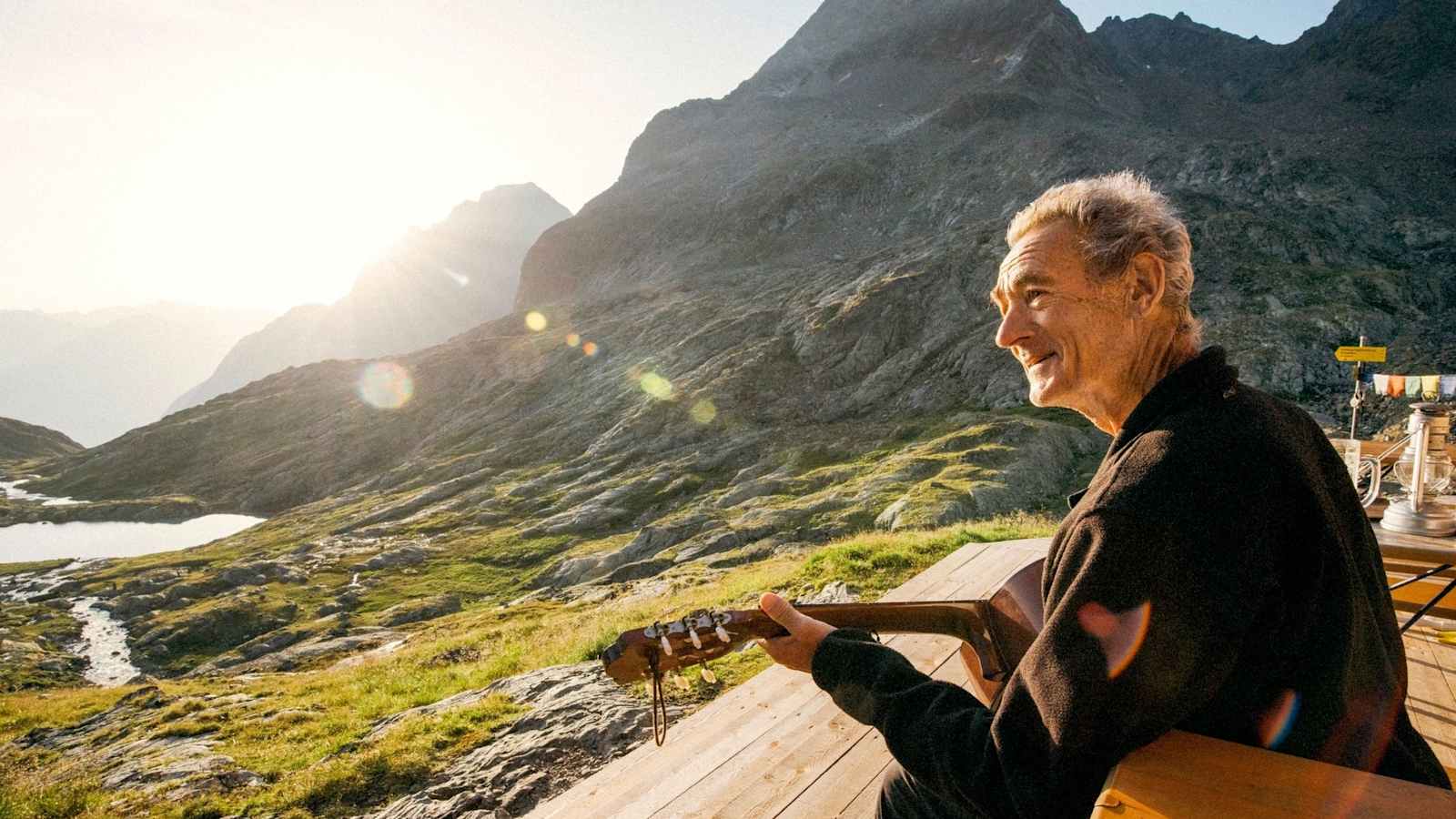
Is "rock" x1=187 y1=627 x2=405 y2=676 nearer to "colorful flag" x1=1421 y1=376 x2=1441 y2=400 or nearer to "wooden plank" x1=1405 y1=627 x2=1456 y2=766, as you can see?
"wooden plank" x1=1405 y1=627 x2=1456 y2=766

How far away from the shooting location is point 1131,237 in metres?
2.33

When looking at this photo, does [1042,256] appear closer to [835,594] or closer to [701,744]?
[701,744]

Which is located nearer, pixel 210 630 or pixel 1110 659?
pixel 1110 659

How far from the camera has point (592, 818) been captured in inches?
178

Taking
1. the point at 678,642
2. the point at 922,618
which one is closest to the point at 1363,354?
the point at 922,618

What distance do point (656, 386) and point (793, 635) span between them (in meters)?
78.1

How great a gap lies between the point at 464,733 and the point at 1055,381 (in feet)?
30.9

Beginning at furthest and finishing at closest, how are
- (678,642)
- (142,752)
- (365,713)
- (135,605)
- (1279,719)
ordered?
(135,605)
(365,713)
(142,752)
(678,642)
(1279,719)

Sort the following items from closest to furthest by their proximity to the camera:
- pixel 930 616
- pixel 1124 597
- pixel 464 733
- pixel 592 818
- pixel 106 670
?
pixel 1124 597 → pixel 930 616 → pixel 592 818 → pixel 464 733 → pixel 106 670

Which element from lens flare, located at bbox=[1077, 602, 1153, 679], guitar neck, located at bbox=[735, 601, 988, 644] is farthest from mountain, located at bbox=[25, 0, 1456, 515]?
lens flare, located at bbox=[1077, 602, 1153, 679]

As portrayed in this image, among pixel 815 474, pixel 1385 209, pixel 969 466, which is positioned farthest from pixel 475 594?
pixel 1385 209

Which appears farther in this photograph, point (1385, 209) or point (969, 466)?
point (1385, 209)

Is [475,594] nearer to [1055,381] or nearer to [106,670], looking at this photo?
[106,670]

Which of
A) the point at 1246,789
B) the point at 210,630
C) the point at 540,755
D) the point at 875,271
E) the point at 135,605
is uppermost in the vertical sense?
the point at 875,271
